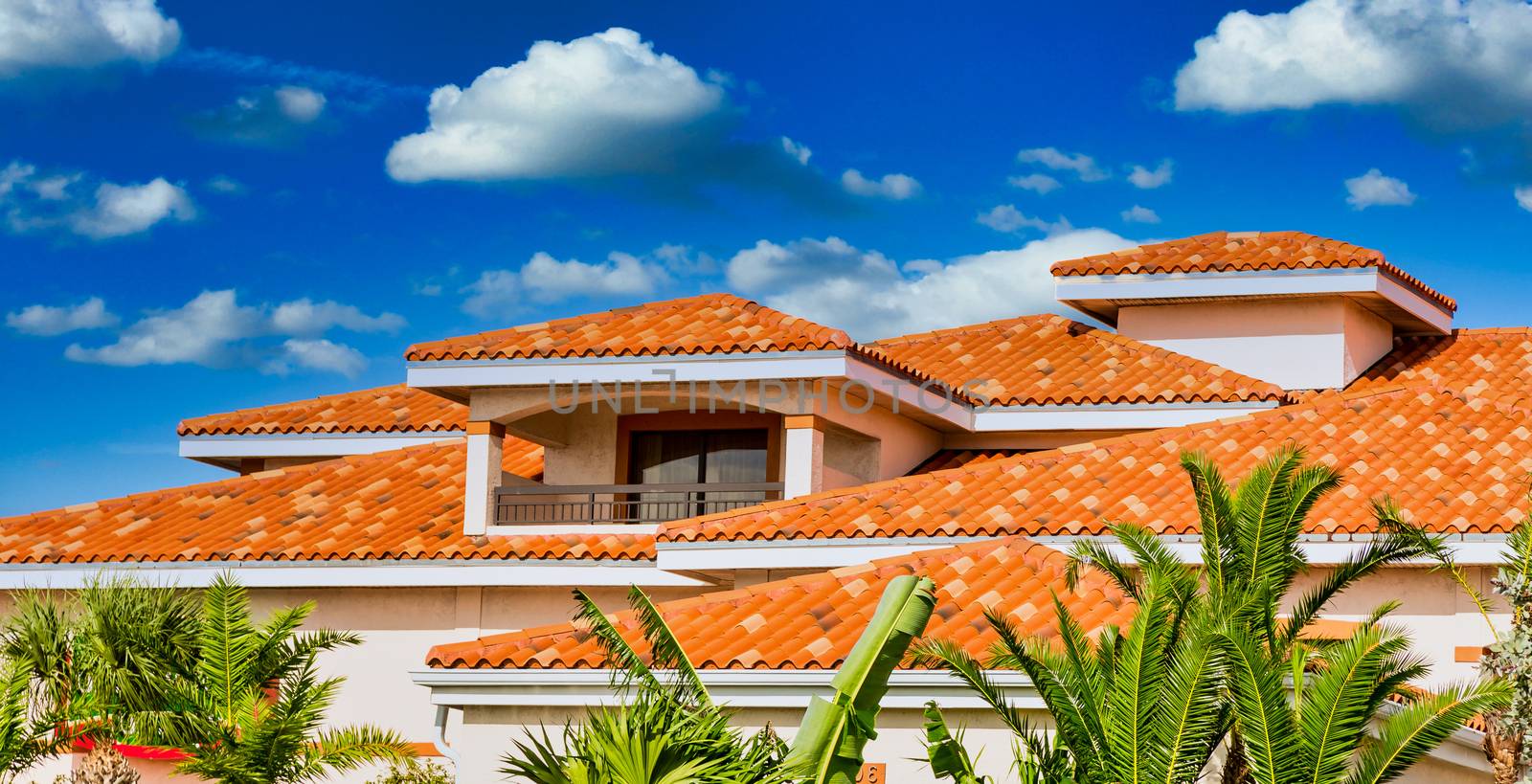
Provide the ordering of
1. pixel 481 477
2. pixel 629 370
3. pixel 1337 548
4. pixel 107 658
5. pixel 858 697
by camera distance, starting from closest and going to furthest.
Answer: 1. pixel 858 697
2. pixel 107 658
3. pixel 1337 548
4. pixel 629 370
5. pixel 481 477

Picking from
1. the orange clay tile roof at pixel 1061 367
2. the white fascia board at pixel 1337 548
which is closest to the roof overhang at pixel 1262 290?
the orange clay tile roof at pixel 1061 367

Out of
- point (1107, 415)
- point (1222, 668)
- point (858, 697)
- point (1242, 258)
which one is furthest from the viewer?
point (1242, 258)

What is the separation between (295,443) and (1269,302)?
14.0 meters

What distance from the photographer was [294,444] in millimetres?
26750

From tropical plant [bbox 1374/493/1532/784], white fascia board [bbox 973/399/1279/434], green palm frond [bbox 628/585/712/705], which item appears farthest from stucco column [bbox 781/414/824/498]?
tropical plant [bbox 1374/493/1532/784]

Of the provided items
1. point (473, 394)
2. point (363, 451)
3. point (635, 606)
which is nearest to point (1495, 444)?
point (635, 606)

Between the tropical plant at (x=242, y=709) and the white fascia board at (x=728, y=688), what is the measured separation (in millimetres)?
1234

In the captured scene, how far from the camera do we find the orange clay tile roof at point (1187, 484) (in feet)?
57.1

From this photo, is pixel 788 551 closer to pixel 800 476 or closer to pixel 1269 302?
pixel 800 476

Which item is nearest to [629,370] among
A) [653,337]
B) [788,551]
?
[653,337]

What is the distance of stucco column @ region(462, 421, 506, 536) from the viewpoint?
21.8m

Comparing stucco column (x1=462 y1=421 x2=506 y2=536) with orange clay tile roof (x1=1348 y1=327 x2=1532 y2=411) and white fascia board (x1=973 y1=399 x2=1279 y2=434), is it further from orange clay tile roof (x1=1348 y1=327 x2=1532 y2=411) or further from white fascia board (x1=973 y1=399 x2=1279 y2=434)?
orange clay tile roof (x1=1348 y1=327 x2=1532 y2=411)

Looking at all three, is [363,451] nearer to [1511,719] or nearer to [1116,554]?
[1116,554]

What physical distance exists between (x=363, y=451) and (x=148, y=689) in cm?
1203
